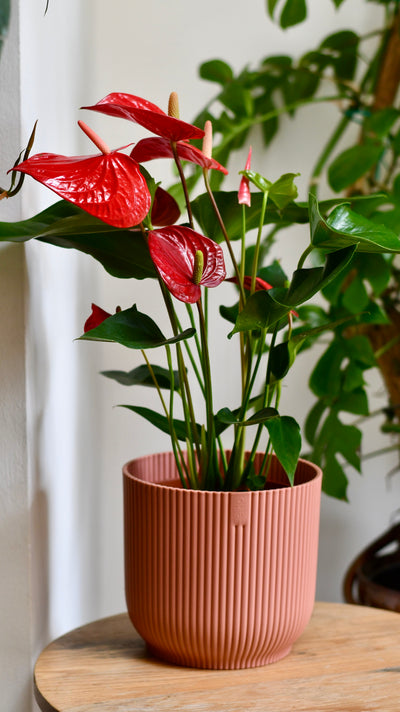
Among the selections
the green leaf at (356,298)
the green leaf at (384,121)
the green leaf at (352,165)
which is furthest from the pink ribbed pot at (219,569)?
the green leaf at (384,121)

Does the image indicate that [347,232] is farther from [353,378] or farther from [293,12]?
[293,12]

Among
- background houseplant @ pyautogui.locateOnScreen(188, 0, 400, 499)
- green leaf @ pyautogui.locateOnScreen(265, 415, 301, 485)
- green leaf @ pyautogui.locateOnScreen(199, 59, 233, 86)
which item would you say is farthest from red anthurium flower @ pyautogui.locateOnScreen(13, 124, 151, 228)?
green leaf @ pyautogui.locateOnScreen(199, 59, 233, 86)

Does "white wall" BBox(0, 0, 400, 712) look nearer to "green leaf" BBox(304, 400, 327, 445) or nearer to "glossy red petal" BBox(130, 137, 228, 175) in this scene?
"glossy red petal" BBox(130, 137, 228, 175)

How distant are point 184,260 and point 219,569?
1.02 feet

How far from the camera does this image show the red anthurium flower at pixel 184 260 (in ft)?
2.14

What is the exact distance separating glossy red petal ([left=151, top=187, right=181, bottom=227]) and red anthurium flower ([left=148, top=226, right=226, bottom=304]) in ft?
0.36

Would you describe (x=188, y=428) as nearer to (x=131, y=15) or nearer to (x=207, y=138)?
(x=207, y=138)

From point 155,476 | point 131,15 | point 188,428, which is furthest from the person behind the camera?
point 131,15

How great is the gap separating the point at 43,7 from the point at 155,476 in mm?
553

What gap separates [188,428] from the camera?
0.79 metres

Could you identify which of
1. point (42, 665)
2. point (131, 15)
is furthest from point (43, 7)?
point (42, 665)

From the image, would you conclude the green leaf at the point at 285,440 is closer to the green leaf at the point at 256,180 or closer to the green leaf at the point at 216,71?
the green leaf at the point at 256,180

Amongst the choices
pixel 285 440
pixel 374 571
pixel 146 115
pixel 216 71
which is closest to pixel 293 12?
pixel 216 71

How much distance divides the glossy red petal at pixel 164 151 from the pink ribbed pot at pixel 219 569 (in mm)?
317
